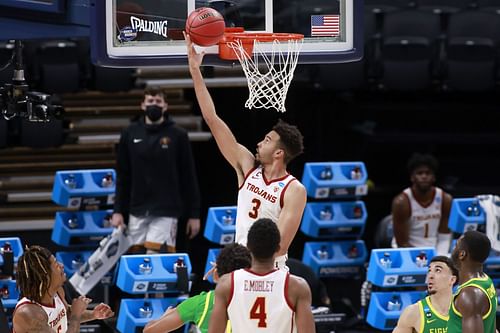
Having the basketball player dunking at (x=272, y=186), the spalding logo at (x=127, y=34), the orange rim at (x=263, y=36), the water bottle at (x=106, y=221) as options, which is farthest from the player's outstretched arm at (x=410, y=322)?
the water bottle at (x=106, y=221)

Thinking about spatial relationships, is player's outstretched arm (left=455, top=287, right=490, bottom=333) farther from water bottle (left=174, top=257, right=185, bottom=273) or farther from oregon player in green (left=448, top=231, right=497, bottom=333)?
water bottle (left=174, top=257, right=185, bottom=273)

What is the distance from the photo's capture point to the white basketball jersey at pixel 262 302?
269 inches

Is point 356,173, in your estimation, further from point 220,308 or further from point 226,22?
point 220,308

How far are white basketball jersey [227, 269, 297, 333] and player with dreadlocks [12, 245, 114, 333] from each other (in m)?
1.00

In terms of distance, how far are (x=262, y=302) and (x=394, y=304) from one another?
3.69 meters

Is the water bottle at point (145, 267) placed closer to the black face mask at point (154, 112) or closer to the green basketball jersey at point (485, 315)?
the black face mask at point (154, 112)

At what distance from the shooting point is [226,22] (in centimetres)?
857

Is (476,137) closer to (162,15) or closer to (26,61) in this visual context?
(26,61)

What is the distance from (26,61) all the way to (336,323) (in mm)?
4070

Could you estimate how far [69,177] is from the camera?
1113 cm

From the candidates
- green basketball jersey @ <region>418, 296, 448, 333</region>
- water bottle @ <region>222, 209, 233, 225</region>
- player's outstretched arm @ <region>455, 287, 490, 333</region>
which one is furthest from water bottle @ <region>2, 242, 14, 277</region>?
player's outstretched arm @ <region>455, 287, 490, 333</region>

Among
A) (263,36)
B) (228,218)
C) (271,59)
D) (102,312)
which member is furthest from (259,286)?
(228,218)

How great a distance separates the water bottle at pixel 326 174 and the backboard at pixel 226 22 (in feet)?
9.27

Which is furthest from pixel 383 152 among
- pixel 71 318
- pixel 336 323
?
pixel 71 318
